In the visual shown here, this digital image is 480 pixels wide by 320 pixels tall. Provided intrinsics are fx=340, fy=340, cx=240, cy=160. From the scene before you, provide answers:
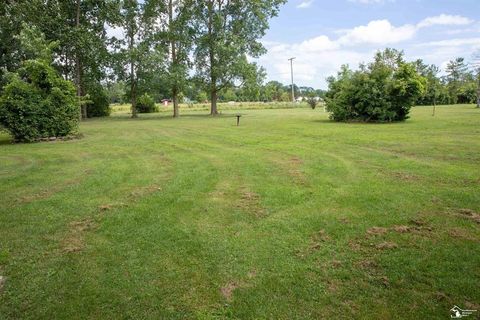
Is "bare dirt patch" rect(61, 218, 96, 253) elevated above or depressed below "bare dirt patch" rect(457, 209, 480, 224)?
below

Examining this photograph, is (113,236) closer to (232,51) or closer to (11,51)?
(232,51)

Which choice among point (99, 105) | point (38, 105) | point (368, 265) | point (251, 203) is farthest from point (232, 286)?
point (99, 105)

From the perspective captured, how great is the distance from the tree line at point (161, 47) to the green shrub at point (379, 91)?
37.1 ft

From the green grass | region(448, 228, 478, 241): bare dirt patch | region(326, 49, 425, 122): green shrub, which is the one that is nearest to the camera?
the green grass

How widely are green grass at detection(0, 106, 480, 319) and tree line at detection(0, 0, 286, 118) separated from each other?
2166cm

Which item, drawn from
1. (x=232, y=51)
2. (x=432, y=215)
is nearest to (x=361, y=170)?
(x=432, y=215)

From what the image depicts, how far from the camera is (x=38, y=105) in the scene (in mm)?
13125

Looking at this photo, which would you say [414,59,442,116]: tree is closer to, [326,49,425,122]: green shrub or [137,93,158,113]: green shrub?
[326,49,425,122]: green shrub

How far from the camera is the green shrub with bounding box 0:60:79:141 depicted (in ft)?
41.3

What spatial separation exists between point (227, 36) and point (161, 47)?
5674mm

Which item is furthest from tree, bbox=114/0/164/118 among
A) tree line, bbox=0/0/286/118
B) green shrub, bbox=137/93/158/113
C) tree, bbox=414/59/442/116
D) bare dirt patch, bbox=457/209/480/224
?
bare dirt patch, bbox=457/209/480/224

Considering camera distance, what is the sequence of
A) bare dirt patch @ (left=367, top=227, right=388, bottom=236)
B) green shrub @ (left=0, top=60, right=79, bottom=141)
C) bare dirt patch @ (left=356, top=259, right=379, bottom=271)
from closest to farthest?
1. bare dirt patch @ (left=356, top=259, right=379, bottom=271)
2. bare dirt patch @ (left=367, top=227, right=388, bottom=236)
3. green shrub @ (left=0, top=60, right=79, bottom=141)

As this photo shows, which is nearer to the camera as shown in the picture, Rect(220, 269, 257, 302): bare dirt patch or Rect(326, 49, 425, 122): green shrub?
Rect(220, 269, 257, 302): bare dirt patch

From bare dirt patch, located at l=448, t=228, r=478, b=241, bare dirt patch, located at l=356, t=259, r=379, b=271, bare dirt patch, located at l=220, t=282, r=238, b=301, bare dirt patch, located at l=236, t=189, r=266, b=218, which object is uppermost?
bare dirt patch, located at l=236, t=189, r=266, b=218
